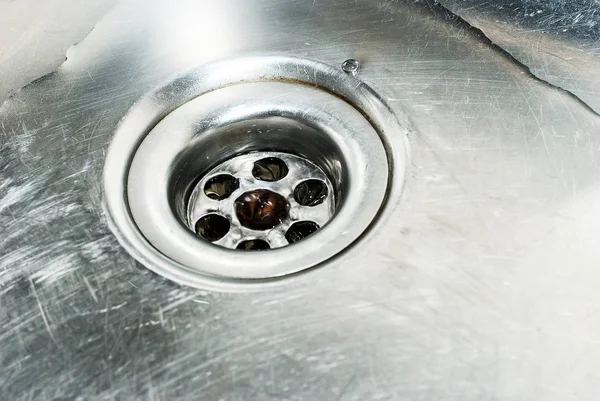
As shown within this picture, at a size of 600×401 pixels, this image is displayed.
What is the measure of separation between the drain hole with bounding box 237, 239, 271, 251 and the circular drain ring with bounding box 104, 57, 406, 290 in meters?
0.08

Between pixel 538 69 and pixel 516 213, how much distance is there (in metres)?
0.21

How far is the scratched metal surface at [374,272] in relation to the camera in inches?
21.7

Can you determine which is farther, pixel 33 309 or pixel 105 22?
pixel 105 22

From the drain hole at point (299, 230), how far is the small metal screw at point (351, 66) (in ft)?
0.56

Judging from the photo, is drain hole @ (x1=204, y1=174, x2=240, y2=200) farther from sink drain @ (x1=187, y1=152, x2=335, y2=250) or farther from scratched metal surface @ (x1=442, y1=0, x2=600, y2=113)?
scratched metal surface @ (x1=442, y1=0, x2=600, y2=113)

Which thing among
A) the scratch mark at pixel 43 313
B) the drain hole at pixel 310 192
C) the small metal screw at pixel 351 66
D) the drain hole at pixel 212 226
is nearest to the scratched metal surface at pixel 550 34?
the small metal screw at pixel 351 66

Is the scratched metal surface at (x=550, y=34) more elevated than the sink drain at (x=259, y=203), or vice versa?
the scratched metal surface at (x=550, y=34)

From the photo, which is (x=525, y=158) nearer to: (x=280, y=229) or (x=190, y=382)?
(x=280, y=229)

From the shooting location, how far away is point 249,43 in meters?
0.80

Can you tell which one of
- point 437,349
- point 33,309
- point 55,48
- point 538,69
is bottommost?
point 33,309

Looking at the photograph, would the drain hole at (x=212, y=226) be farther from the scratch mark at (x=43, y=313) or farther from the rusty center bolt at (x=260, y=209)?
the scratch mark at (x=43, y=313)

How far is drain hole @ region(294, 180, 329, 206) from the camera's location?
75 cm

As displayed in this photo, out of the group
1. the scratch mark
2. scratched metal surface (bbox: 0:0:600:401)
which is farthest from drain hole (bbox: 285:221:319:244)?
the scratch mark

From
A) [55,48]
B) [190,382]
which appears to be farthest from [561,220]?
[55,48]
